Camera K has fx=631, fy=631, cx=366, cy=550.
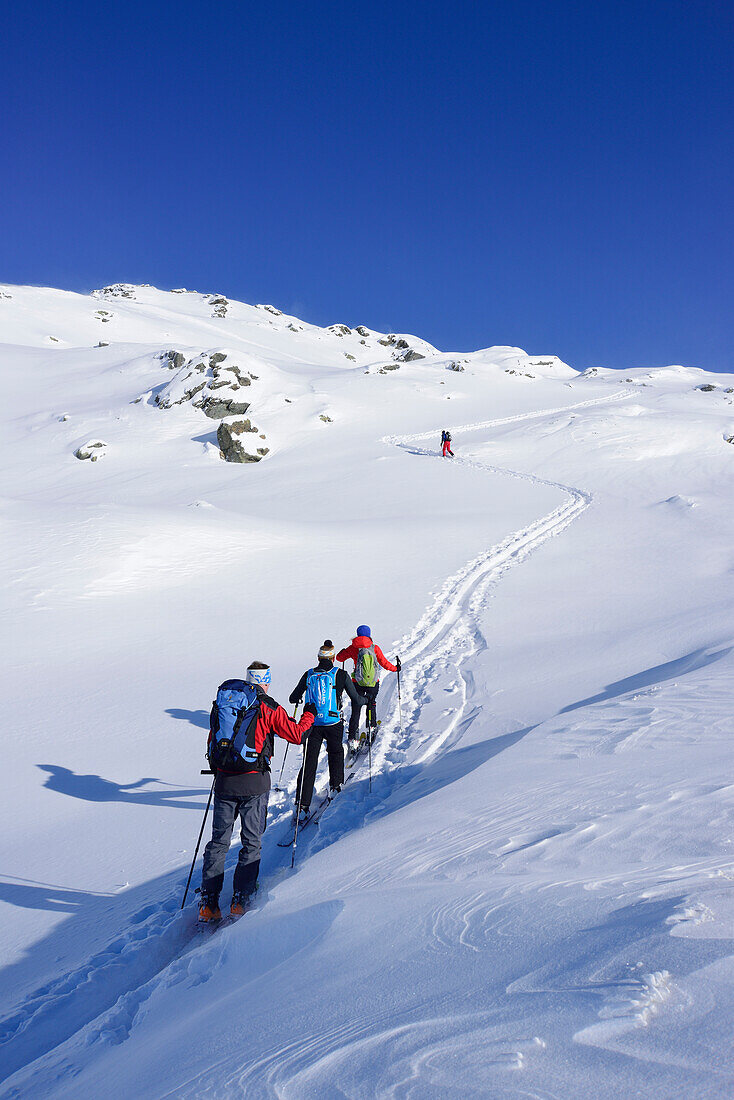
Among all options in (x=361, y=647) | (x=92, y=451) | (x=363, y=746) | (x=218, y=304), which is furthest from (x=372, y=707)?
(x=218, y=304)

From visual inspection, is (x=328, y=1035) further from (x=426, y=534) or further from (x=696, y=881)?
(x=426, y=534)

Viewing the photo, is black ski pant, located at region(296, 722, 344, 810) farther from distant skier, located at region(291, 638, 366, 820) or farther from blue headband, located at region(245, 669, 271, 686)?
blue headband, located at region(245, 669, 271, 686)

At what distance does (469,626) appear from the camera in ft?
41.0

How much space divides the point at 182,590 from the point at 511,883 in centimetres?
1245

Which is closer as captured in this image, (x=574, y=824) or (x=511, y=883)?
(x=511, y=883)

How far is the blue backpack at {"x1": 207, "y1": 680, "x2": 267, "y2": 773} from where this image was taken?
4730 millimetres

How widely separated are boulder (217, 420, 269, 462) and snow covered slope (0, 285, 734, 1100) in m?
10.4

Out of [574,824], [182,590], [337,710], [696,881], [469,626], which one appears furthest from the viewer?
[182,590]

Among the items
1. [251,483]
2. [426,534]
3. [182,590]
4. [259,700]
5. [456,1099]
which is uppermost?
[251,483]

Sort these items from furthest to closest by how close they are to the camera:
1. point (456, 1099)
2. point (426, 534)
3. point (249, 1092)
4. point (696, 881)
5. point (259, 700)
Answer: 1. point (426, 534)
2. point (259, 700)
3. point (696, 881)
4. point (249, 1092)
5. point (456, 1099)

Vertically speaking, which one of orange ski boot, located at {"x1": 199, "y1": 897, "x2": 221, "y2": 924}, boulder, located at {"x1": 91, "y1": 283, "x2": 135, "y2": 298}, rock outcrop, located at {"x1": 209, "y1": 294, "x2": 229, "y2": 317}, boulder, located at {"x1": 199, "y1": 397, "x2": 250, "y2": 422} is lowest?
orange ski boot, located at {"x1": 199, "y1": 897, "x2": 221, "y2": 924}

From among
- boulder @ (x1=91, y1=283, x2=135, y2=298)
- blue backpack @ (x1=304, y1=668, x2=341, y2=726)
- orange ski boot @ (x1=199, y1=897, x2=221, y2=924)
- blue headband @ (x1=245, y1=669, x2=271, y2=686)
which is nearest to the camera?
orange ski boot @ (x1=199, y1=897, x2=221, y2=924)

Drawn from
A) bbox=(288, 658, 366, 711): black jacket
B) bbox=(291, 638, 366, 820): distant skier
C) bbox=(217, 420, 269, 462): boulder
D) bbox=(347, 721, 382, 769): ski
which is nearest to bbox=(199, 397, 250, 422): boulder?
bbox=(217, 420, 269, 462): boulder

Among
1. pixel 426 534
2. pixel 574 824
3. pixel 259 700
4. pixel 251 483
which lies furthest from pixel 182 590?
pixel 251 483
